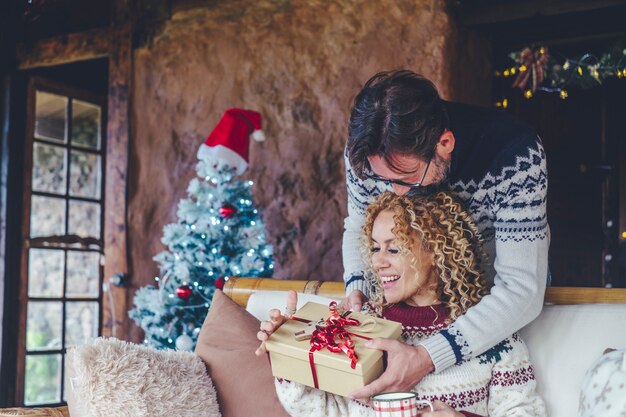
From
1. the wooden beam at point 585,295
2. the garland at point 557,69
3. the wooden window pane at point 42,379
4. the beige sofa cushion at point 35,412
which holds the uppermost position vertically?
the garland at point 557,69

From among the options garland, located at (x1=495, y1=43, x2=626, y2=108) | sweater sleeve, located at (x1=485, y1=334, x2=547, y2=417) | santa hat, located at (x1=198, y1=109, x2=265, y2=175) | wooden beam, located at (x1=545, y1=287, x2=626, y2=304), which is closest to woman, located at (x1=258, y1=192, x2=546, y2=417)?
sweater sleeve, located at (x1=485, y1=334, x2=547, y2=417)

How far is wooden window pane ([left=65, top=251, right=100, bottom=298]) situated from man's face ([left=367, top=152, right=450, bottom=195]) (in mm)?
3866

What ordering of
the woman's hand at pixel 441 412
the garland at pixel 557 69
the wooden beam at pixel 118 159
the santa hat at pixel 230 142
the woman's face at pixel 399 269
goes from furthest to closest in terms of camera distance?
1. the wooden beam at pixel 118 159
2. the garland at pixel 557 69
3. the santa hat at pixel 230 142
4. the woman's face at pixel 399 269
5. the woman's hand at pixel 441 412

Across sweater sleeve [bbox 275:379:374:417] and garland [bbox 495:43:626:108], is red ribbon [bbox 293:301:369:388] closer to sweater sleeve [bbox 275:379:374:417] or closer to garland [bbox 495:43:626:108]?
sweater sleeve [bbox 275:379:374:417]

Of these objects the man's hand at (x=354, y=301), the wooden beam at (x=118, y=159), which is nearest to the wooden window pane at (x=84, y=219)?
the wooden beam at (x=118, y=159)

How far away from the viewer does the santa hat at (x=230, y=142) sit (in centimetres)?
372

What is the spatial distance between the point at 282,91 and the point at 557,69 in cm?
173

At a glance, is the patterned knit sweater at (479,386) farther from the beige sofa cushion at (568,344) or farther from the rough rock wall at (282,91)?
the rough rock wall at (282,91)

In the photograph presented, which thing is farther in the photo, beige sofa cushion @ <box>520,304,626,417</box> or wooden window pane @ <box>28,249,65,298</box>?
wooden window pane @ <box>28,249,65,298</box>

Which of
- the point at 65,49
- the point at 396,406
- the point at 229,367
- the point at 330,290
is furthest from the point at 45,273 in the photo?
the point at 396,406

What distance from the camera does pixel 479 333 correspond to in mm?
1666

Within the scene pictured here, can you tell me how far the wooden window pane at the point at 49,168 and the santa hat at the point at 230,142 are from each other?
1760 millimetres

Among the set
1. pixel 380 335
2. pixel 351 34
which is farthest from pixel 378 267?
pixel 351 34

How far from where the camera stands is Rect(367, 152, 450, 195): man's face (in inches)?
65.4
